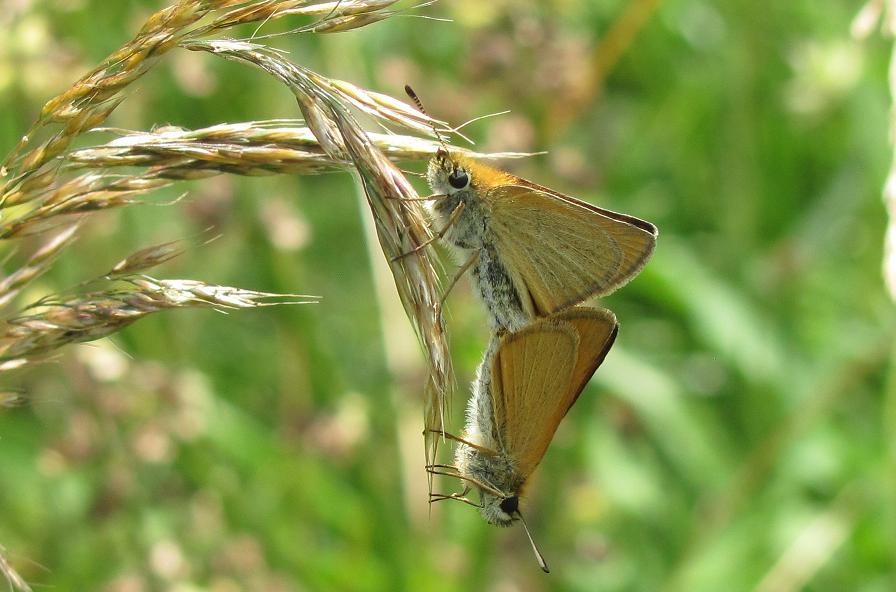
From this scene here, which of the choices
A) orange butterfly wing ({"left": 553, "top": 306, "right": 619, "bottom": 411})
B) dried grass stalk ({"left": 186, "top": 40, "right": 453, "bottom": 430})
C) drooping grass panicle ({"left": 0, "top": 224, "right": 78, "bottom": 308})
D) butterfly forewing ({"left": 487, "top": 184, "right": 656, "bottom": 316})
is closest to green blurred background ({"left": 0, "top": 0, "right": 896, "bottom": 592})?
drooping grass panicle ({"left": 0, "top": 224, "right": 78, "bottom": 308})

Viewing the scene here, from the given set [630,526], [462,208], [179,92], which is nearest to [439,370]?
[462,208]

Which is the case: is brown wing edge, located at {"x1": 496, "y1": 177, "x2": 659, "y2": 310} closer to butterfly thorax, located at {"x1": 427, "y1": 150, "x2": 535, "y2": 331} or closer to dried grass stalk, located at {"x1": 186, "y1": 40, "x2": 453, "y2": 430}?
butterfly thorax, located at {"x1": 427, "y1": 150, "x2": 535, "y2": 331}

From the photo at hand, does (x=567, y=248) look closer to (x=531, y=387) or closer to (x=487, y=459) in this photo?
(x=531, y=387)

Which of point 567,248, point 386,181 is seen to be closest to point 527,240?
point 567,248

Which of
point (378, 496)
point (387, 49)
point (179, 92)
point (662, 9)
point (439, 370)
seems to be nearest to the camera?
point (439, 370)

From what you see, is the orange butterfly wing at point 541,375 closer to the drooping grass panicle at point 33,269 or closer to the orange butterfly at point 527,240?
the orange butterfly at point 527,240

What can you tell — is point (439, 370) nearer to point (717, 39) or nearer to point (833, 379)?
point (833, 379)

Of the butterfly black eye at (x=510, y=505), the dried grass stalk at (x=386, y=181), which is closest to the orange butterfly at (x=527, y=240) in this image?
the butterfly black eye at (x=510, y=505)
